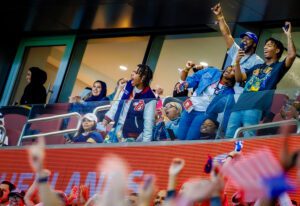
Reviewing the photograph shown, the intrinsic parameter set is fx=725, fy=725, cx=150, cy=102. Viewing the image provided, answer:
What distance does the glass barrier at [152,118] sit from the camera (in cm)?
711

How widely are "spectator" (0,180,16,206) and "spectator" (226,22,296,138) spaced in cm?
280

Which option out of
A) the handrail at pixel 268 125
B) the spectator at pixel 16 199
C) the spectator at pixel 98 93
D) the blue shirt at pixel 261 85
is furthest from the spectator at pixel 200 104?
the spectator at pixel 98 93

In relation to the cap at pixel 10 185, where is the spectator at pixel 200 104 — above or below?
above

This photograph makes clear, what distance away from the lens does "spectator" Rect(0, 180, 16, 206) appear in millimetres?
8414

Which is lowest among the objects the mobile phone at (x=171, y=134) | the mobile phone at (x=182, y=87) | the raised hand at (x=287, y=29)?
the mobile phone at (x=171, y=134)

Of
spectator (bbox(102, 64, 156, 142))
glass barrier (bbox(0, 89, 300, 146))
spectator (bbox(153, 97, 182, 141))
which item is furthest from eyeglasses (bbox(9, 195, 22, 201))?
spectator (bbox(153, 97, 182, 141))

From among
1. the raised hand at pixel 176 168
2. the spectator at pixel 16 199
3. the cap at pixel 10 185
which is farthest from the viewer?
the cap at pixel 10 185

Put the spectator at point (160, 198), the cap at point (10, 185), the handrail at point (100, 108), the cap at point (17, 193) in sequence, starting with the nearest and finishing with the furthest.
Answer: the spectator at point (160, 198) → the cap at point (17, 193) → the handrail at point (100, 108) → the cap at point (10, 185)

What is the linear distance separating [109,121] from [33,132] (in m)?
1.42

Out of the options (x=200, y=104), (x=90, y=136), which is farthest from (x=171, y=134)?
(x=90, y=136)

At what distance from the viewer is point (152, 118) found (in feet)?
26.8

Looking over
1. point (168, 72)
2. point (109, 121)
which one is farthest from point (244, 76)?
point (168, 72)

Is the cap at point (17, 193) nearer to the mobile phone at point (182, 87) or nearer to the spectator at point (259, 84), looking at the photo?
the mobile phone at point (182, 87)

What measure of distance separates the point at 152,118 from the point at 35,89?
4.97 meters
